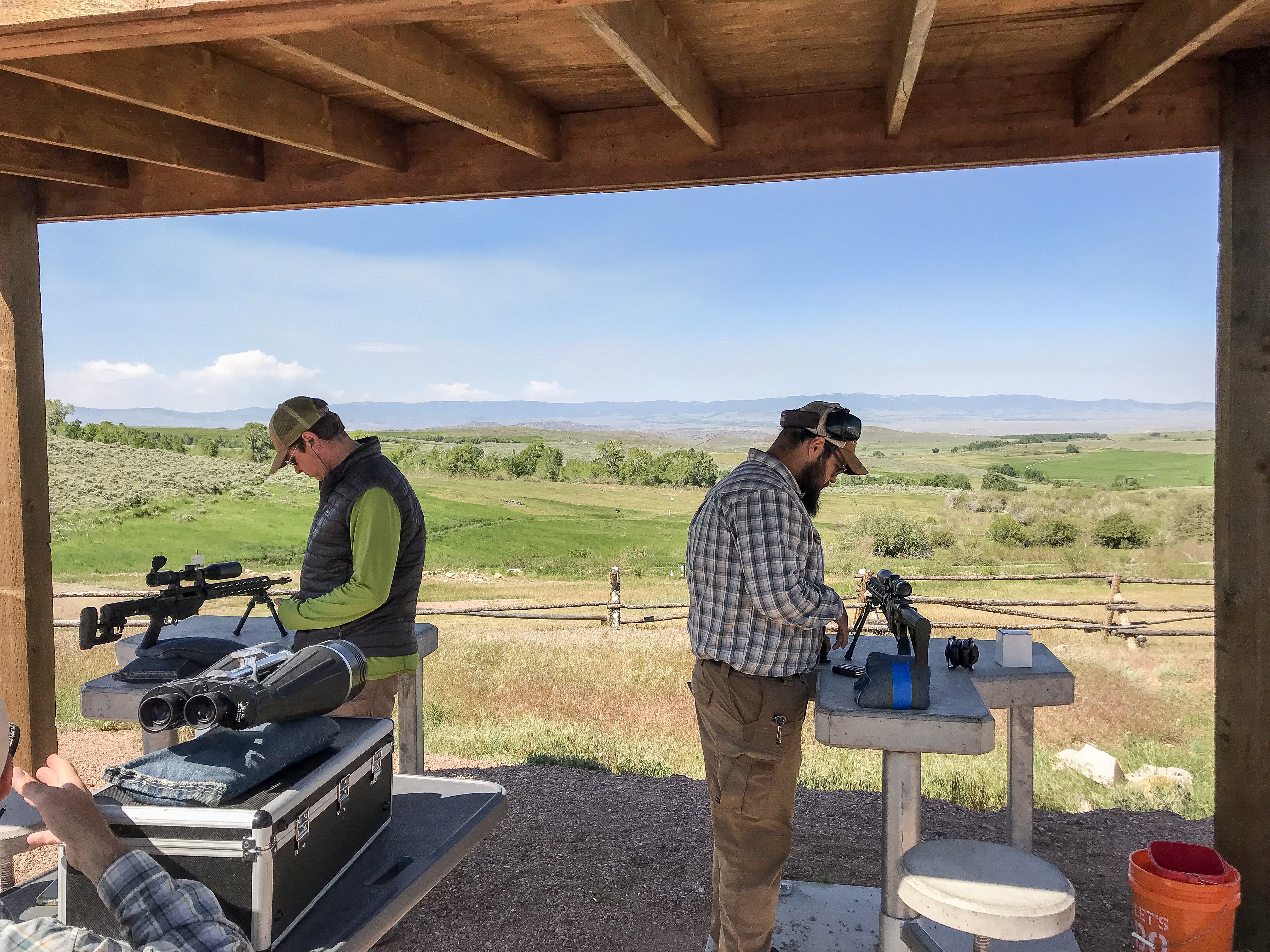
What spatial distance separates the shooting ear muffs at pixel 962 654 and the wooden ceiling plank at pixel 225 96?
282 centimetres

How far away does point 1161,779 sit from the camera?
21.5 feet

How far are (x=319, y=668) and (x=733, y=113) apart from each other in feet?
8.30

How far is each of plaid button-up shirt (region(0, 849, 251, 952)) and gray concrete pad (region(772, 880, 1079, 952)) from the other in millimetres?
2131

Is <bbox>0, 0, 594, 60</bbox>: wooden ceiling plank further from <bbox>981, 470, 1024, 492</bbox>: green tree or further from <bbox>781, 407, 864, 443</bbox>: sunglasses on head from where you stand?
<bbox>981, 470, 1024, 492</bbox>: green tree

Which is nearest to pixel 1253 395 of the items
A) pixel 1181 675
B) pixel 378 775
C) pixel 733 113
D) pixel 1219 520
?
pixel 1219 520

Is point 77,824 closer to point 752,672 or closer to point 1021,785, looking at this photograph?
point 752,672

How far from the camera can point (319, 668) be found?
197 centimetres

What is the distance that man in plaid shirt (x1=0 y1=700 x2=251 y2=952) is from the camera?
125cm

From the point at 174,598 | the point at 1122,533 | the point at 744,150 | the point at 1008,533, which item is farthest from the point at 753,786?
the point at 1122,533

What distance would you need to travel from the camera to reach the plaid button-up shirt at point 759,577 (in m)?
2.66

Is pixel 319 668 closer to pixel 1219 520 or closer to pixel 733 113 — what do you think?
pixel 733 113

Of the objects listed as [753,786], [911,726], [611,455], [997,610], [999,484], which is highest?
[911,726]

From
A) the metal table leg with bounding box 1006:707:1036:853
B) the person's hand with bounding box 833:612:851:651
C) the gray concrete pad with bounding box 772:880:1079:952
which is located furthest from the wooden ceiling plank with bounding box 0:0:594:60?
the metal table leg with bounding box 1006:707:1036:853

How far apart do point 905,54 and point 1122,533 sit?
158 ft
